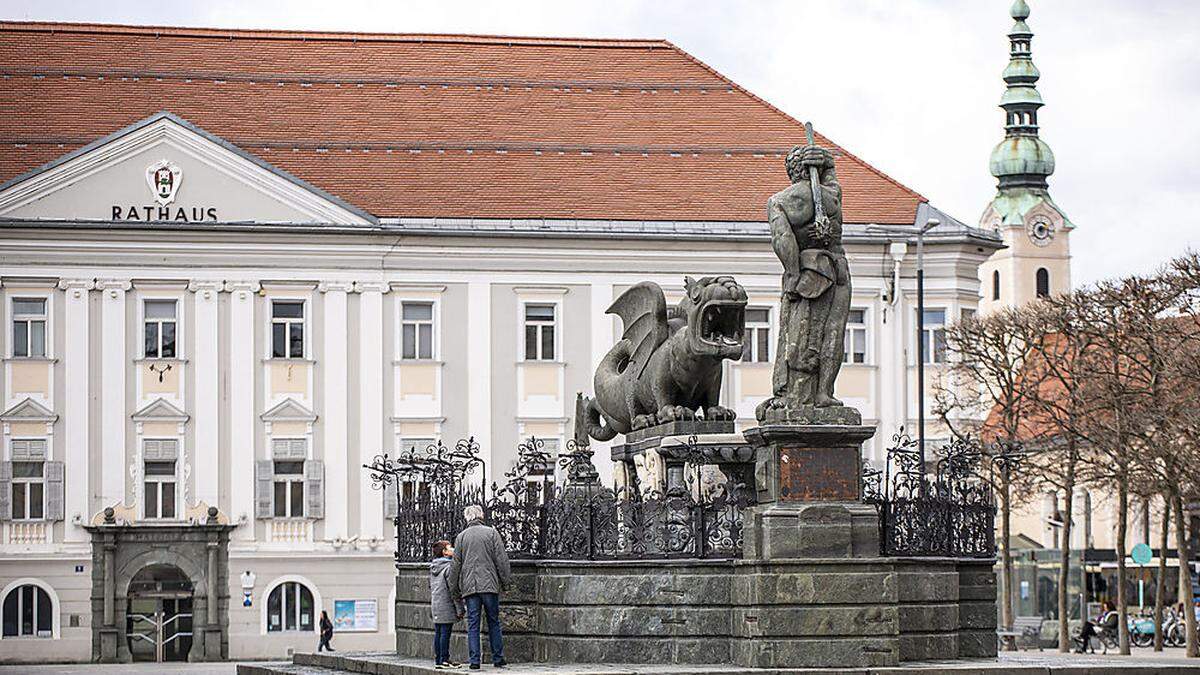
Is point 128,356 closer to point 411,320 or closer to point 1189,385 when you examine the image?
point 411,320

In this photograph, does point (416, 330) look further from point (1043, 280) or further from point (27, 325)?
point (1043, 280)

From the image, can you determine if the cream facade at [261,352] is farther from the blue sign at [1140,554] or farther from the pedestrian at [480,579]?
the pedestrian at [480,579]

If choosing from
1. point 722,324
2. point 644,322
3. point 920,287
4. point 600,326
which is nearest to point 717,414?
point 722,324

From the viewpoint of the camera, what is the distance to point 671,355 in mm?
24625

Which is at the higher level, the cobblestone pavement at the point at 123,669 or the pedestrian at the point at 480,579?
the pedestrian at the point at 480,579

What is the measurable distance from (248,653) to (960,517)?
33.8 m

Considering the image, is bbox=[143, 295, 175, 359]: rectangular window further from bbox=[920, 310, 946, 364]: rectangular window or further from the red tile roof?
bbox=[920, 310, 946, 364]: rectangular window

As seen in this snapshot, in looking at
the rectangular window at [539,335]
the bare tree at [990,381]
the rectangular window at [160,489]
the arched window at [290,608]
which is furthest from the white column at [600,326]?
the rectangular window at [160,489]

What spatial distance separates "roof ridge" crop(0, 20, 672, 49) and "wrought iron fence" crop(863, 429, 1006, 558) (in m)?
41.4

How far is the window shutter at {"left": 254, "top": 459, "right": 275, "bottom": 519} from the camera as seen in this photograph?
56.0m

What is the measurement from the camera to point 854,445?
72.0ft

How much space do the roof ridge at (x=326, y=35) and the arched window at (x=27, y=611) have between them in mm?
14851

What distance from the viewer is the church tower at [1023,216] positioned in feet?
417

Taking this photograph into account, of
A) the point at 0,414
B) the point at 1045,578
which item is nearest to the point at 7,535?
Result: the point at 0,414
